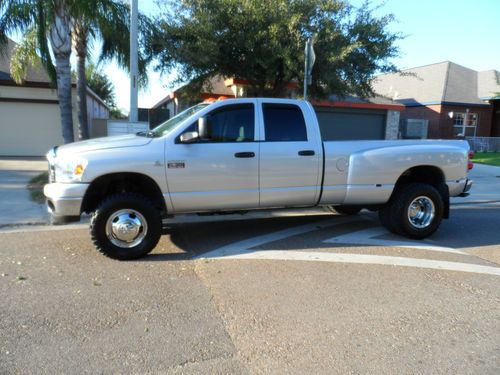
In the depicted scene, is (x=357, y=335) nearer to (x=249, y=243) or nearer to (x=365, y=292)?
(x=365, y=292)

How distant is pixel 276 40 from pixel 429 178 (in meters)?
5.91

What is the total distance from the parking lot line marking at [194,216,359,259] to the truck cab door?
56 cm

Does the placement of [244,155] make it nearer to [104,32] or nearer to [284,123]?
[284,123]

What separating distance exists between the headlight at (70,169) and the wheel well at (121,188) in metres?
0.20

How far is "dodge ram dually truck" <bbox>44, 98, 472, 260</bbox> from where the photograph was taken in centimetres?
512

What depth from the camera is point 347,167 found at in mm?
6117

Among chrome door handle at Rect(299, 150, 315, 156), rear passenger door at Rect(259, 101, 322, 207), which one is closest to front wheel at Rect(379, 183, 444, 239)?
rear passenger door at Rect(259, 101, 322, 207)

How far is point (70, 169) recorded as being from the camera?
5023mm

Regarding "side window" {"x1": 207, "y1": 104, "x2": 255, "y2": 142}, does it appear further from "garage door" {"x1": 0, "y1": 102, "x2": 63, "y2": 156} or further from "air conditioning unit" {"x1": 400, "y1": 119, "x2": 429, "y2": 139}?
"air conditioning unit" {"x1": 400, "y1": 119, "x2": 429, "y2": 139}

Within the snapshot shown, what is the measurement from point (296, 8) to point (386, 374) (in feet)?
33.0

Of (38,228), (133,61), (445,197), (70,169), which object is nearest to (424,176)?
(445,197)

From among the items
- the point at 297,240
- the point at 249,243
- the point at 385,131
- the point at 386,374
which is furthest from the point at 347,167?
the point at 385,131

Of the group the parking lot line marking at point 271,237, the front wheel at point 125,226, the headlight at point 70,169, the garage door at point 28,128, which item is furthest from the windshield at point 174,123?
the garage door at point 28,128

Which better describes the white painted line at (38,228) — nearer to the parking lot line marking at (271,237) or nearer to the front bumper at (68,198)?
the front bumper at (68,198)
